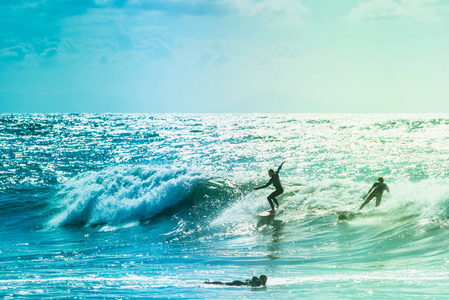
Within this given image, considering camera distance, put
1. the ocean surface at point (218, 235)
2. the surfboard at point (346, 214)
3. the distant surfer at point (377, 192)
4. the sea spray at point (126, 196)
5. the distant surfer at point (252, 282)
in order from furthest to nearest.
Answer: the sea spray at point (126, 196) < the distant surfer at point (377, 192) < the surfboard at point (346, 214) < the ocean surface at point (218, 235) < the distant surfer at point (252, 282)

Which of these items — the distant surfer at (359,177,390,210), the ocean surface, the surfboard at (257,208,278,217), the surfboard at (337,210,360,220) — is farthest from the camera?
the surfboard at (257,208,278,217)

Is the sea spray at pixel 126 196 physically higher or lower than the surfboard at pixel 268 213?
higher

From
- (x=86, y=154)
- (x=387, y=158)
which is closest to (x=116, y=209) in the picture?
(x=387, y=158)

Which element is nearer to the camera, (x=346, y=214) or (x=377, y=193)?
(x=346, y=214)

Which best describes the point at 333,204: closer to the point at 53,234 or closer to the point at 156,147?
the point at 53,234

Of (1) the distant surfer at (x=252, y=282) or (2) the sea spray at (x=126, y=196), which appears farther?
(2) the sea spray at (x=126, y=196)

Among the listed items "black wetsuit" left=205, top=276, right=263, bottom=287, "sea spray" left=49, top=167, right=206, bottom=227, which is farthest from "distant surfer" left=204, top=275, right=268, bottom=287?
"sea spray" left=49, top=167, right=206, bottom=227

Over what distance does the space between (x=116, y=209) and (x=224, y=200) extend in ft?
15.5

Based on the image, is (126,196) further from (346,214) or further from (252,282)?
(252,282)

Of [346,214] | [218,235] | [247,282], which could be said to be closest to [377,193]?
[346,214]

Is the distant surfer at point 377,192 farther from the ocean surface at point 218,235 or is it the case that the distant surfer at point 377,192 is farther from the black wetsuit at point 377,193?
the ocean surface at point 218,235

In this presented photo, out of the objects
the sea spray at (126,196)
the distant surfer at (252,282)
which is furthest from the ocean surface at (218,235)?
the distant surfer at (252,282)

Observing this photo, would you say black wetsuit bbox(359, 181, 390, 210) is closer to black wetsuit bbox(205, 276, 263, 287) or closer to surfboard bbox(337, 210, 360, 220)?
surfboard bbox(337, 210, 360, 220)

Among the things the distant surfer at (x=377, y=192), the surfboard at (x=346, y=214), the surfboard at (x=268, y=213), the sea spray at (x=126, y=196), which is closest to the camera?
the surfboard at (x=346, y=214)
